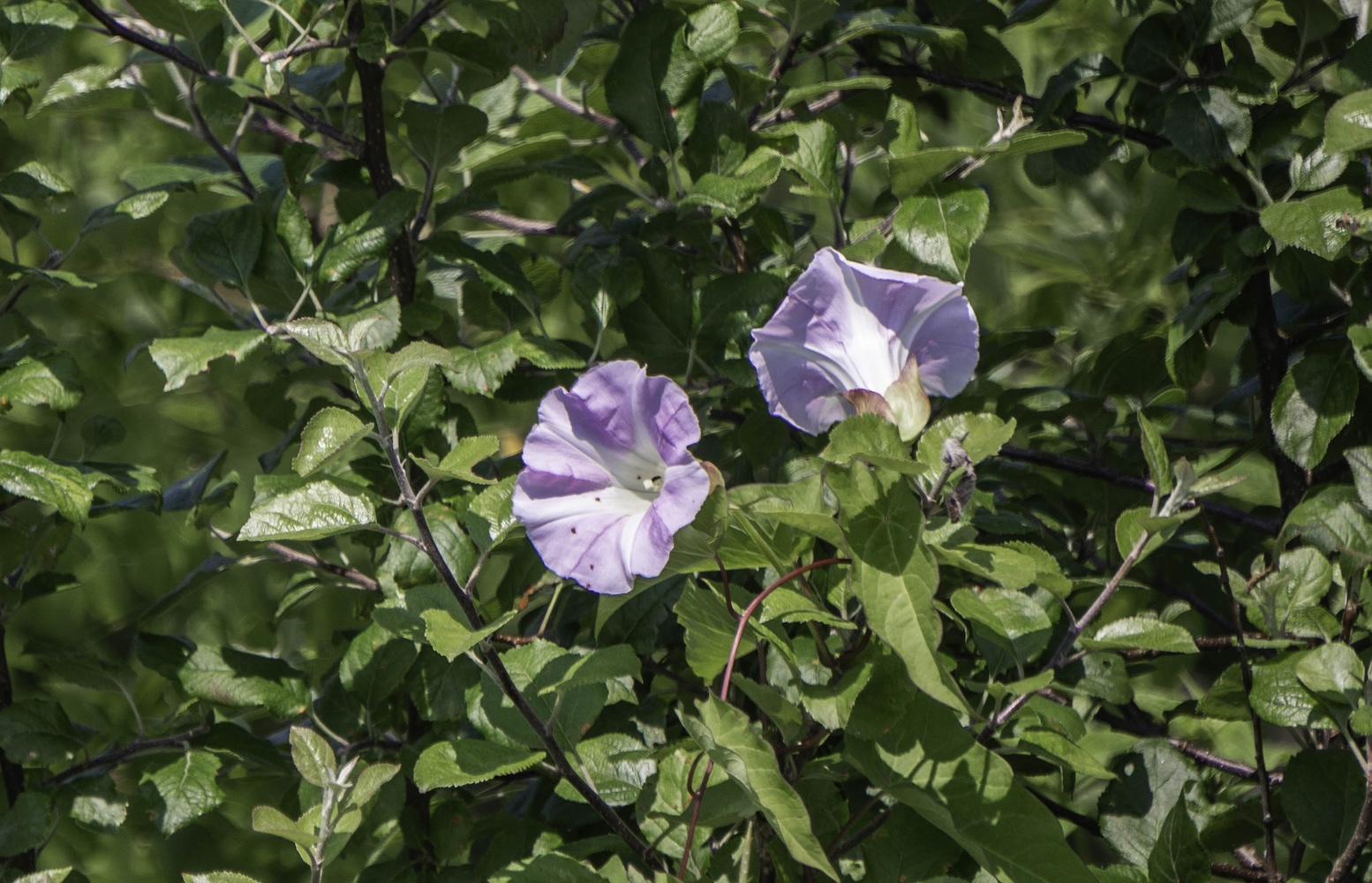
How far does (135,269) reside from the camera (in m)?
2.08

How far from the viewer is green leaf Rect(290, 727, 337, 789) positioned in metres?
0.93

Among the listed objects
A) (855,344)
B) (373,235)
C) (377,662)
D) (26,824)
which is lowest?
(26,824)

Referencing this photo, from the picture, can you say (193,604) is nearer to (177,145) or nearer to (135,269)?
(135,269)

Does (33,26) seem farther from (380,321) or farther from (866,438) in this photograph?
(866,438)

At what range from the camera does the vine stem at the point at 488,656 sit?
0.88 m

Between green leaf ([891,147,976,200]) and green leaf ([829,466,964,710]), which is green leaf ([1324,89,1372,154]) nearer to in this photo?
green leaf ([891,147,976,200])

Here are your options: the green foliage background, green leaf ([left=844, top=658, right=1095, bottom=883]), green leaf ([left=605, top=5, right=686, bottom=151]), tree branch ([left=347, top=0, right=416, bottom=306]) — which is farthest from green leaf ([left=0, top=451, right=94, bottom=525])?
green leaf ([left=844, top=658, right=1095, bottom=883])

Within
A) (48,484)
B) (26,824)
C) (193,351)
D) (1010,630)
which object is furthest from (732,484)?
(26,824)

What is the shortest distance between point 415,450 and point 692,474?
517 millimetres

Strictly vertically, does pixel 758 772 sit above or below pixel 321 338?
below

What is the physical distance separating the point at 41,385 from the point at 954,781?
35.7 inches

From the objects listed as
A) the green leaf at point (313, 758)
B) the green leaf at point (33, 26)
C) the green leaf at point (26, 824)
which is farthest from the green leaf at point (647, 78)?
the green leaf at point (26, 824)

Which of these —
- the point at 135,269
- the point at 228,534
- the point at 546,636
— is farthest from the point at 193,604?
the point at 546,636

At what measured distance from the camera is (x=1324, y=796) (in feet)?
3.52
